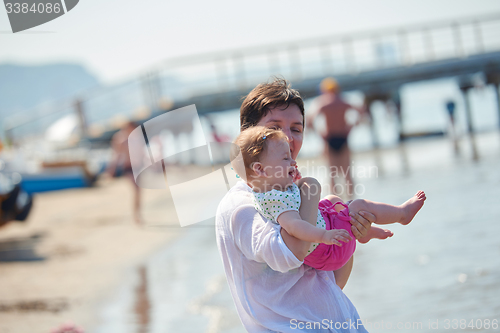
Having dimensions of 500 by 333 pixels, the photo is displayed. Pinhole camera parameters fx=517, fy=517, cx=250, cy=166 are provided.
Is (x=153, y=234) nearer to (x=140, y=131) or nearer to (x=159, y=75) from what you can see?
(x=140, y=131)

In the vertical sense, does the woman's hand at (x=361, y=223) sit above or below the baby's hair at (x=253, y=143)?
below

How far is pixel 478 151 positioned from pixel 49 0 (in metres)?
13.7

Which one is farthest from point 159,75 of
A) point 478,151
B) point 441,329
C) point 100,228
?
point 441,329

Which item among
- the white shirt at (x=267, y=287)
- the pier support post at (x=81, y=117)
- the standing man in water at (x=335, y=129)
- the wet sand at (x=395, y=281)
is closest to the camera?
the white shirt at (x=267, y=287)

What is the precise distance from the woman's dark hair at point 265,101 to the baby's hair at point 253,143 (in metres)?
0.10

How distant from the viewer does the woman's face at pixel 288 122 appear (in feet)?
5.34

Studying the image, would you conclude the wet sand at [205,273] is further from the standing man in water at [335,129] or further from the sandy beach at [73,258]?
the standing man in water at [335,129]

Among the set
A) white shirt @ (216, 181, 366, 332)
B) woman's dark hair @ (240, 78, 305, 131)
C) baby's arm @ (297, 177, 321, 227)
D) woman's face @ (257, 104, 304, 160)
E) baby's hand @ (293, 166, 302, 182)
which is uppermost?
woman's dark hair @ (240, 78, 305, 131)

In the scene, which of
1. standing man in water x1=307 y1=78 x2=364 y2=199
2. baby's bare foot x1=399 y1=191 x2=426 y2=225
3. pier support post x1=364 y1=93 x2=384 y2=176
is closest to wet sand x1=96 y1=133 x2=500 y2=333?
standing man in water x1=307 y1=78 x2=364 y2=199

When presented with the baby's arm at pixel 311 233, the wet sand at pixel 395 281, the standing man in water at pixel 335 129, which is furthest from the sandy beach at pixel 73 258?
the standing man in water at pixel 335 129

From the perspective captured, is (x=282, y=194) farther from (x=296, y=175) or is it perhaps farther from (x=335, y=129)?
(x=335, y=129)

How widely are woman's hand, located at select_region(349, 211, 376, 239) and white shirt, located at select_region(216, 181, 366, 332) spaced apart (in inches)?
7.0

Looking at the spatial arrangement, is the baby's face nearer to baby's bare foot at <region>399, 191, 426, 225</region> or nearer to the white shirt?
the white shirt

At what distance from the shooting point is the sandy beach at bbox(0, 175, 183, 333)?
16.2 ft
